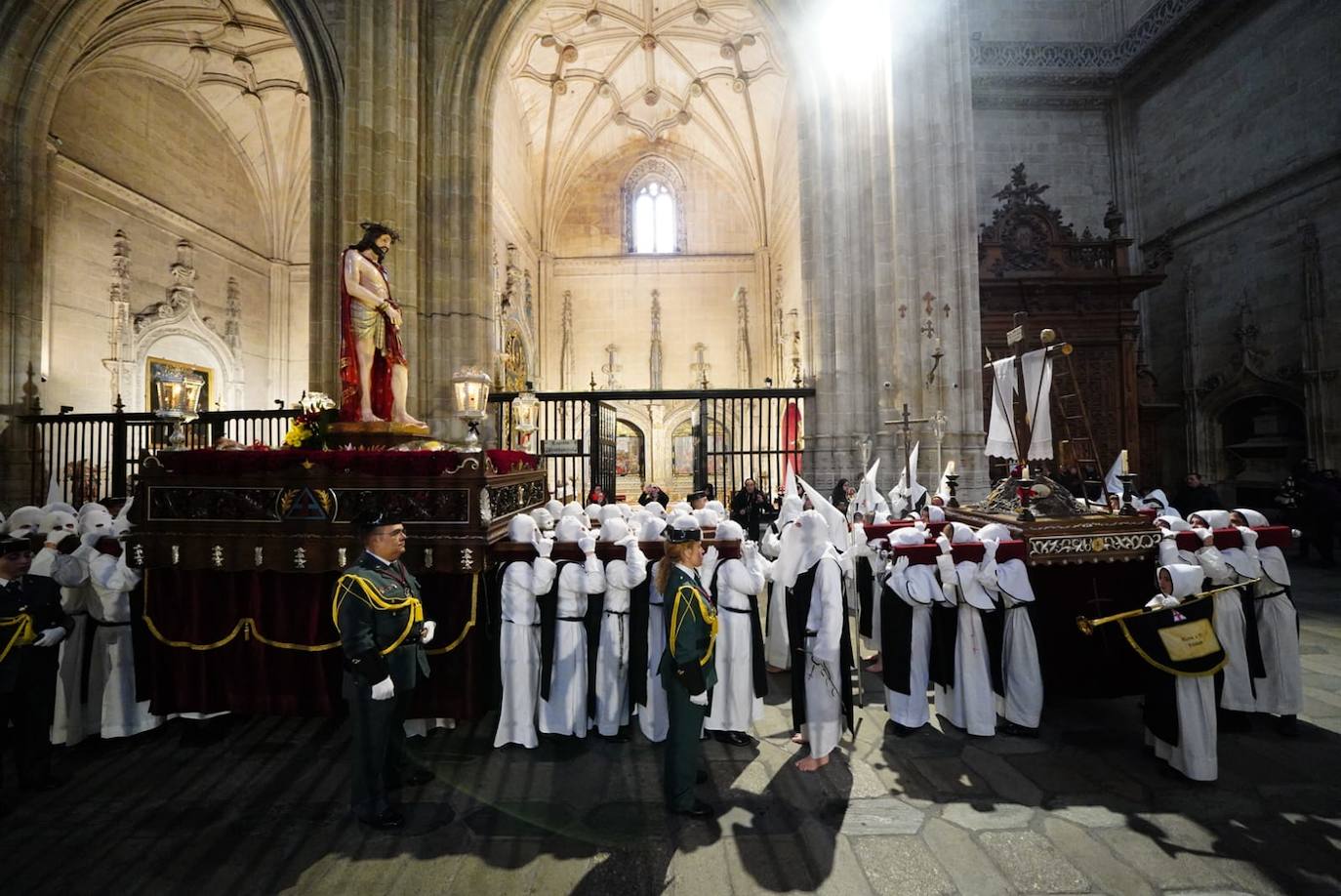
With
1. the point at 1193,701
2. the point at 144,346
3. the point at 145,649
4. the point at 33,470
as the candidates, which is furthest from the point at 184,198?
the point at 1193,701

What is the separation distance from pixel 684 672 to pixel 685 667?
0.08ft

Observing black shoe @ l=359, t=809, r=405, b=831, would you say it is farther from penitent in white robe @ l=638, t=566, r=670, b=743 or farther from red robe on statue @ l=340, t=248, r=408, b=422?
red robe on statue @ l=340, t=248, r=408, b=422

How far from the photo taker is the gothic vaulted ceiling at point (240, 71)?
41.5 ft

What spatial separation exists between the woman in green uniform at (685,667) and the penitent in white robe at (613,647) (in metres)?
0.70

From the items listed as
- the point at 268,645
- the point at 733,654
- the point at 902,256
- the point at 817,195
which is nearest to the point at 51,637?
the point at 268,645

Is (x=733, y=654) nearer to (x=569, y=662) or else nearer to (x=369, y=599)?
(x=569, y=662)

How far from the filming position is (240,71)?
15.2 m

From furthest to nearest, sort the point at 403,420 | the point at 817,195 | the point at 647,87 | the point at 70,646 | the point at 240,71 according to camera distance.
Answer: the point at 647,87 → the point at 240,71 → the point at 817,195 → the point at 403,420 → the point at 70,646

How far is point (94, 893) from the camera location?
2.55m

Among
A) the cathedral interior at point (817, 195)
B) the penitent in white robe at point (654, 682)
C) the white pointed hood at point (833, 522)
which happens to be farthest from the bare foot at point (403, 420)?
the cathedral interior at point (817, 195)

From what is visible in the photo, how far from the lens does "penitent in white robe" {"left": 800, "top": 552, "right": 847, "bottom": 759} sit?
3.51 m

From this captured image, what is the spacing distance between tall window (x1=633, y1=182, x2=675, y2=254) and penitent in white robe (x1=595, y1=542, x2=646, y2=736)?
20749 mm

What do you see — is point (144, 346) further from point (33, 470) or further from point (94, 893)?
point (94, 893)

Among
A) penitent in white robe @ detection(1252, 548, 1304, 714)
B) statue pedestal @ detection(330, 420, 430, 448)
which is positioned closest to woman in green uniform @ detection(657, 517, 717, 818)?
statue pedestal @ detection(330, 420, 430, 448)
